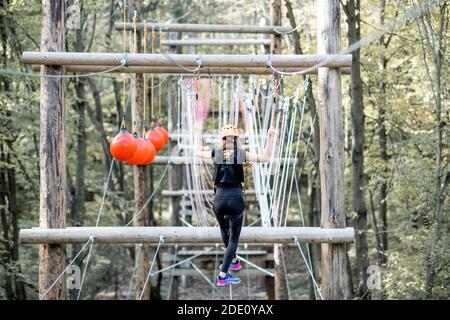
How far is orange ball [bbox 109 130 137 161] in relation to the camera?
17.7 feet

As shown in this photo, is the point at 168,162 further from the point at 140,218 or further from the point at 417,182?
the point at 417,182

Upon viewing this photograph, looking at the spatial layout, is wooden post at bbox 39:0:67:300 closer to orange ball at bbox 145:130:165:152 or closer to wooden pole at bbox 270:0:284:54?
orange ball at bbox 145:130:165:152

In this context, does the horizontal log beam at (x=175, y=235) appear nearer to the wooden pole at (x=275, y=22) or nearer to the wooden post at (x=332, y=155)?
the wooden post at (x=332, y=155)

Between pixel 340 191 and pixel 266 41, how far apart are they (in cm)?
404

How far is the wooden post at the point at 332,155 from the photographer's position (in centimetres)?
531

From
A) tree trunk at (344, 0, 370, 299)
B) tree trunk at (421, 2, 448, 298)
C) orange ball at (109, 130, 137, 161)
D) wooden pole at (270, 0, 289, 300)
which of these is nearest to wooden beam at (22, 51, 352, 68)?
orange ball at (109, 130, 137, 161)

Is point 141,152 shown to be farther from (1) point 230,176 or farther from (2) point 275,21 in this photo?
(2) point 275,21

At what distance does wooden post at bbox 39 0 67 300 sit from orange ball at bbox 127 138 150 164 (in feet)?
2.10

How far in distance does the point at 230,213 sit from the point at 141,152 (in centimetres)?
117

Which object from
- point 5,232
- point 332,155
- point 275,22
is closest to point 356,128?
point 275,22

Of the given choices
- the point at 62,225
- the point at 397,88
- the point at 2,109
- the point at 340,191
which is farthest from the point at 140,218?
the point at 397,88

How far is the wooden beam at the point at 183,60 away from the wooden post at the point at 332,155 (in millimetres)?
144

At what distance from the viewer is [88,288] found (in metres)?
14.4

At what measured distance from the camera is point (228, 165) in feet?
16.1
